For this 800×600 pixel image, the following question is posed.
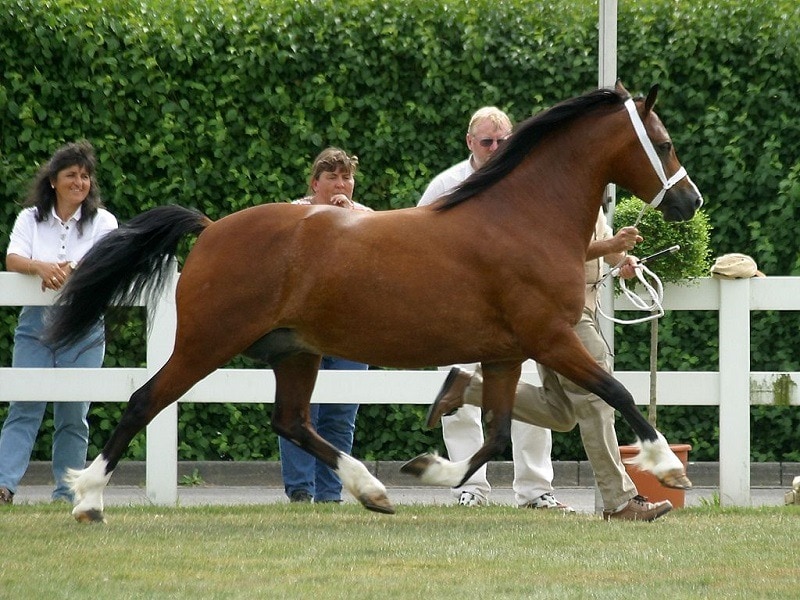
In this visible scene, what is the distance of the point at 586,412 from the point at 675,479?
87cm

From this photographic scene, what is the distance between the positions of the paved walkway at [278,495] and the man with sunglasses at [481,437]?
0.67 meters

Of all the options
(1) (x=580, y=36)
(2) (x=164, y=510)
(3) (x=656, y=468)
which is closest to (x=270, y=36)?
(1) (x=580, y=36)

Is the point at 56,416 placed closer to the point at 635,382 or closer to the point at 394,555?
the point at 394,555

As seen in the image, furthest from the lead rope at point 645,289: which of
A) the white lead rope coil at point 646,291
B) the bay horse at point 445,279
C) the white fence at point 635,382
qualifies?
the bay horse at point 445,279

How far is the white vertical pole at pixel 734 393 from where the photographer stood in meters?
7.82

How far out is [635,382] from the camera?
25.8 ft

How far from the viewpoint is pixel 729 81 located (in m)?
9.58

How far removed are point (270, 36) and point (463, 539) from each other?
4.77 metres

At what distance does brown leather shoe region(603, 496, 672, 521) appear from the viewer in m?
6.77

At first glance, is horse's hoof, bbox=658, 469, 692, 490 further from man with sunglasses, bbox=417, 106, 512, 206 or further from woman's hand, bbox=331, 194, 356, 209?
woman's hand, bbox=331, 194, 356, 209

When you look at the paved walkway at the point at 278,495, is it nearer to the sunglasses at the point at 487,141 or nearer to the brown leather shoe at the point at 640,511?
the brown leather shoe at the point at 640,511

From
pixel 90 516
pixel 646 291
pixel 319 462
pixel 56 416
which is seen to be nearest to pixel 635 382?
pixel 646 291

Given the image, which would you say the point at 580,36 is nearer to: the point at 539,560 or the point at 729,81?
the point at 729,81

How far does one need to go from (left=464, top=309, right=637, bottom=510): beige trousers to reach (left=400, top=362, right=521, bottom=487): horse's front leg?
0.79 ft
